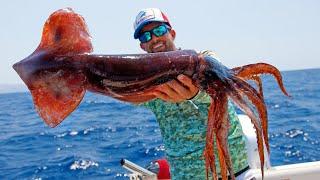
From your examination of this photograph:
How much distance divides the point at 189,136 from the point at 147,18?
991 millimetres

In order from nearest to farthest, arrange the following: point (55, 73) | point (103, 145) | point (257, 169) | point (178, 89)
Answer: point (55, 73), point (178, 89), point (257, 169), point (103, 145)

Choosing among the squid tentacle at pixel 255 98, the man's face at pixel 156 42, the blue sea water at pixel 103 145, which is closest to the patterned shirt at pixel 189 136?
the man's face at pixel 156 42

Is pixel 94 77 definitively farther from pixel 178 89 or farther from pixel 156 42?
pixel 156 42

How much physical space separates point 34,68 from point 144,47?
1541 mm

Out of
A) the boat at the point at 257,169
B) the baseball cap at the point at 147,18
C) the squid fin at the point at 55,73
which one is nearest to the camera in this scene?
the squid fin at the point at 55,73

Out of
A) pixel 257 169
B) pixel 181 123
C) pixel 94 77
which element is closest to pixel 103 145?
pixel 257 169

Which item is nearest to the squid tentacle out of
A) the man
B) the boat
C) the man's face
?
the man

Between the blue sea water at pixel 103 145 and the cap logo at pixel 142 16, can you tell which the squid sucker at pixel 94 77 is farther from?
the blue sea water at pixel 103 145

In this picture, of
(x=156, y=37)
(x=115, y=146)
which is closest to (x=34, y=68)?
(x=156, y=37)

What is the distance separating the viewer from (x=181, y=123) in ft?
11.7

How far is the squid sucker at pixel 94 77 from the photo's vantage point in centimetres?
216

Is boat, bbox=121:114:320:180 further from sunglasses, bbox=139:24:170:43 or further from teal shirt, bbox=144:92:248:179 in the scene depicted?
sunglasses, bbox=139:24:170:43

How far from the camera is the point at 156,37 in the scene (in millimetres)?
3496

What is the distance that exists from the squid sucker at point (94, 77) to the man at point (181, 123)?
110 centimetres
